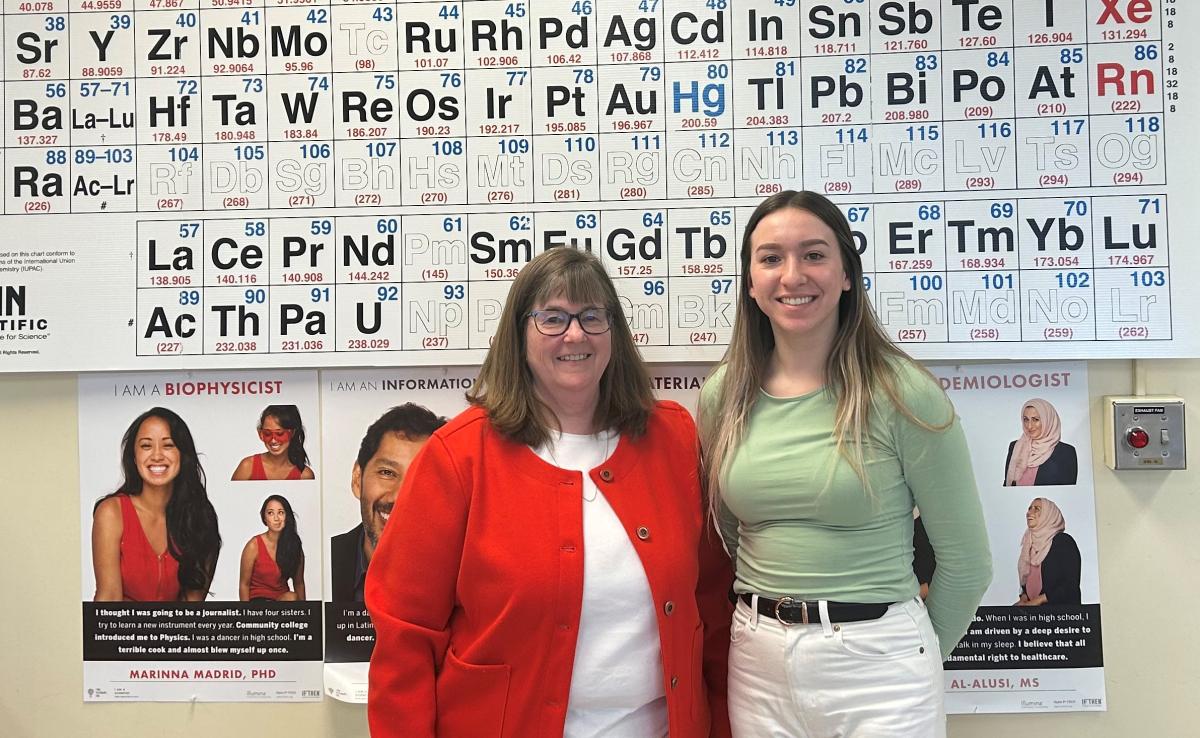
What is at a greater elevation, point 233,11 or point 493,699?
point 233,11

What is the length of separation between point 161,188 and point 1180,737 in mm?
2490

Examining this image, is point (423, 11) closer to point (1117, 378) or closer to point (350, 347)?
point (350, 347)

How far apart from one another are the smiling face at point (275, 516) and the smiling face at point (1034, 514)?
1.61 m

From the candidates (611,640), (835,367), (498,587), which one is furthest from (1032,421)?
(498,587)

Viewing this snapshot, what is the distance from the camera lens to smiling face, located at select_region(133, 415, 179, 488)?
6.02ft

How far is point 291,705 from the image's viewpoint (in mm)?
1840

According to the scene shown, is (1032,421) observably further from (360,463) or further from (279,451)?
(279,451)

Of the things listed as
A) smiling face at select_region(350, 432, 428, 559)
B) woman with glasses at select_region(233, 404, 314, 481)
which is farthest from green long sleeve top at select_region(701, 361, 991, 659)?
woman with glasses at select_region(233, 404, 314, 481)

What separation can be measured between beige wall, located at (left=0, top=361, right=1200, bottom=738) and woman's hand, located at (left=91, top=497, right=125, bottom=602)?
0.18ft

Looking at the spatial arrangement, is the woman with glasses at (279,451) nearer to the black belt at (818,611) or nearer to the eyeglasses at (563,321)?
the eyeglasses at (563,321)

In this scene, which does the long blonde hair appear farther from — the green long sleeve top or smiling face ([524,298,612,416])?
smiling face ([524,298,612,416])

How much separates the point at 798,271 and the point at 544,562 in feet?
1.96

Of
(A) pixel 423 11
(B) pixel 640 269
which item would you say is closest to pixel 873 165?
(B) pixel 640 269

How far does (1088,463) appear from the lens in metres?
1.75
